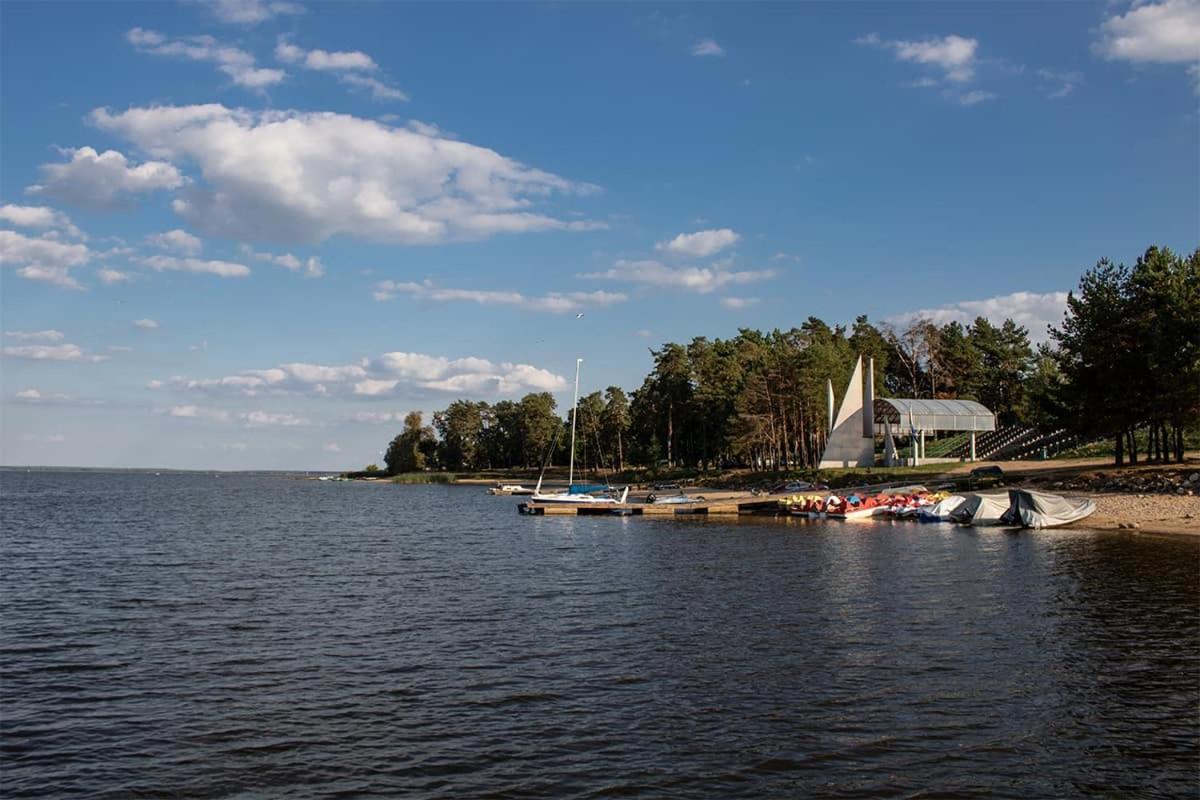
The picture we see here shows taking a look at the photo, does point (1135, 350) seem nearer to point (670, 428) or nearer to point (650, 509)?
point (650, 509)

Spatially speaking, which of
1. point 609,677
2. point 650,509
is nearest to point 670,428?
point 650,509

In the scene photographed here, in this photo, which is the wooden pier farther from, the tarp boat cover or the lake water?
the lake water

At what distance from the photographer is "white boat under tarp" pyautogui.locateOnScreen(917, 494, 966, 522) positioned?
60.8 m

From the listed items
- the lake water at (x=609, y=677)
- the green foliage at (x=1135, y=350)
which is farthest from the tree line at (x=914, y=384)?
the lake water at (x=609, y=677)

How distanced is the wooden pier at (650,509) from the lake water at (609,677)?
31.8 m

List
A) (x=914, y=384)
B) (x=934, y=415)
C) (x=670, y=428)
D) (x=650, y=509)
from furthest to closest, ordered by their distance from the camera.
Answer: (x=670, y=428) < (x=914, y=384) < (x=934, y=415) < (x=650, y=509)

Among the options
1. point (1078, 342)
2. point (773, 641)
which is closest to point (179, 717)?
point (773, 641)

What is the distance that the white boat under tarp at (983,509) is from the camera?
5772 centimetres

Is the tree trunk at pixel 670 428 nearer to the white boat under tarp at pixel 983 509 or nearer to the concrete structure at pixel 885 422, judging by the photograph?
the concrete structure at pixel 885 422

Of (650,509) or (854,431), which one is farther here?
(854,431)

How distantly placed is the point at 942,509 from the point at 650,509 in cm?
2415

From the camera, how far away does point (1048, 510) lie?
54219mm

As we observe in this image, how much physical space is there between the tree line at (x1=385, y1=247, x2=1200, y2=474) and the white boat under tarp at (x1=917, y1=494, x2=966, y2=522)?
13.1 metres

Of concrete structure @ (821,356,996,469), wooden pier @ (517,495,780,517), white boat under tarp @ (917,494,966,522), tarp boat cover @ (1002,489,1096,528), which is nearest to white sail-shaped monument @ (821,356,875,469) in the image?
concrete structure @ (821,356,996,469)
